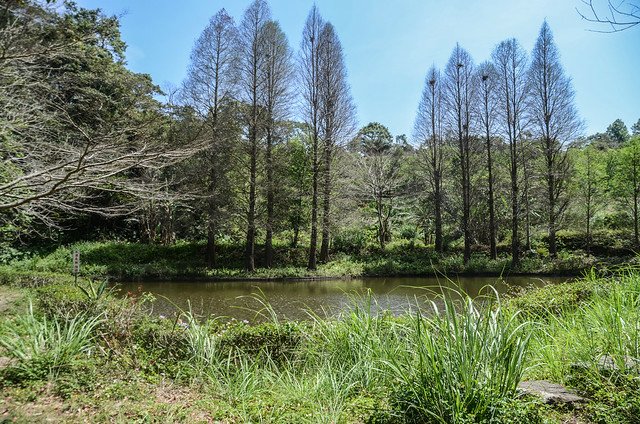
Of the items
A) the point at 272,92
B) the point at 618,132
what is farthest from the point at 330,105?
the point at 618,132

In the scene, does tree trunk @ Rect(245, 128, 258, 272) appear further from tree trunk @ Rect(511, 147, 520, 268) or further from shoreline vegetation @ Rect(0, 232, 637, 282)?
tree trunk @ Rect(511, 147, 520, 268)

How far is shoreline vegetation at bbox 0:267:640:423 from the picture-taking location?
7.29 feet

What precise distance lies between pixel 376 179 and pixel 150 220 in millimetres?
13308

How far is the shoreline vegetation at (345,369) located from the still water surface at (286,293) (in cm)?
420

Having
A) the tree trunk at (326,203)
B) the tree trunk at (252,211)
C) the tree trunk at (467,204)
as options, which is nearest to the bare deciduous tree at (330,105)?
the tree trunk at (326,203)

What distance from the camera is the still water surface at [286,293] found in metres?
9.34

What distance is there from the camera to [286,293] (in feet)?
41.8

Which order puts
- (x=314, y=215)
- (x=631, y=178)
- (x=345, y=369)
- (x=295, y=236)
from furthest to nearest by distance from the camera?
1. (x=295, y=236)
2. (x=631, y=178)
3. (x=314, y=215)
4. (x=345, y=369)

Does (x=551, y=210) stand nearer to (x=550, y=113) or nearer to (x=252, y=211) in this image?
(x=550, y=113)

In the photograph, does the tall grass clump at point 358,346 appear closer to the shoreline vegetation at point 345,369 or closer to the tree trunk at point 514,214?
the shoreline vegetation at point 345,369

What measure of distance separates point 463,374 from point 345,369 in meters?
1.35

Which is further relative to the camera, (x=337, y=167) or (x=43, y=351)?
(x=337, y=167)

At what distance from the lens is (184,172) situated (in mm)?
16781

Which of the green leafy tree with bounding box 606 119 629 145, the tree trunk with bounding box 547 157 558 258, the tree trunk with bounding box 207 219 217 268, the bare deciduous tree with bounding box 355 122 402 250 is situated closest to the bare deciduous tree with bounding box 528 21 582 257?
the tree trunk with bounding box 547 157 558 258
